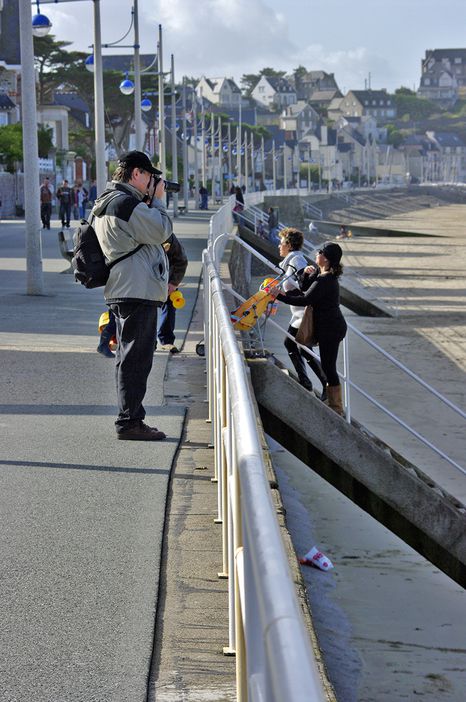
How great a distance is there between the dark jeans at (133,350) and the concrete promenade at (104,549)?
0.30 metres

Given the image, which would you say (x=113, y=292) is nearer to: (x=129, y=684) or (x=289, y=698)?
(x=129, y=684)

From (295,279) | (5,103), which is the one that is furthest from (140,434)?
(5,103)

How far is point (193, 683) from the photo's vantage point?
4.12 metres

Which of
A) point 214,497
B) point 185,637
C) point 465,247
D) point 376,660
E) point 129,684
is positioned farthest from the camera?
point 465,247

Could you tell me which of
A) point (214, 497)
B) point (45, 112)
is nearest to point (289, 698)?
point (214, 497)

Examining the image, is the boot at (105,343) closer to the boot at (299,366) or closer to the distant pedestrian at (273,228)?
the boot at (299,366)

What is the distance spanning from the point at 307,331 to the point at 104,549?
543 cm

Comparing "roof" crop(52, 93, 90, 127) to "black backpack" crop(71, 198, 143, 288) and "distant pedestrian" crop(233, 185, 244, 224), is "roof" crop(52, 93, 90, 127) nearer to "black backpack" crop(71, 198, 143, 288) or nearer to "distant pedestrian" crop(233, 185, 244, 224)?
"distant pedestrian" crop(233, 185, 244, 224)

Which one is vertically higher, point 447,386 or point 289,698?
point 289,698

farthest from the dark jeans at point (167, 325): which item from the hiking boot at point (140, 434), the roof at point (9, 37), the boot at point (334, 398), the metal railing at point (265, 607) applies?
the roof at point (9, 37)

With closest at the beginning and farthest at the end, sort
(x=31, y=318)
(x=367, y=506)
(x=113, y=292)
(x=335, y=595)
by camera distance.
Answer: (x=113, y=292)
(x=335, y=595)
(x=367, y=506)
(x=31, y=318)

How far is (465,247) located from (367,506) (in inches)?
2333

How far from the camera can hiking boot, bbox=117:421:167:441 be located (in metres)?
8.15

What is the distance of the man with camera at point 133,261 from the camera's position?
767 cm
